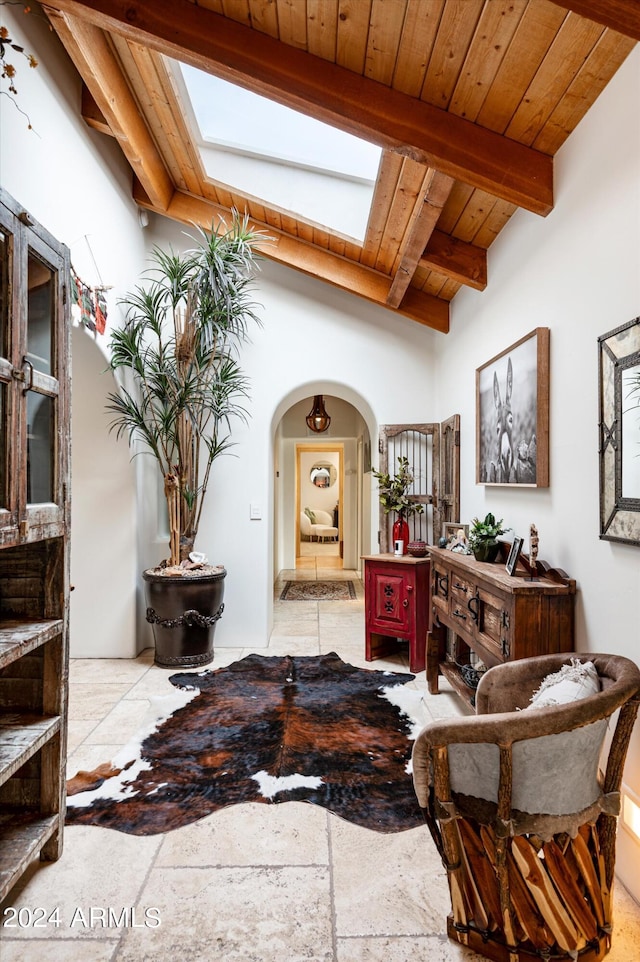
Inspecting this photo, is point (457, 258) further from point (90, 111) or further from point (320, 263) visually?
point (90, 111)

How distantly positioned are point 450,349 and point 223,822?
3.30 meters

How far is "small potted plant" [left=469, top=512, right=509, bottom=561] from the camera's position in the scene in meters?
2.63

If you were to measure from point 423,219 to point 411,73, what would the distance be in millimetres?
763

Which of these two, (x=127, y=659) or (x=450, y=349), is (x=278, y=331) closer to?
(x=450, y=349)

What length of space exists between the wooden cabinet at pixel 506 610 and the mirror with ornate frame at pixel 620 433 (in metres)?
0.35

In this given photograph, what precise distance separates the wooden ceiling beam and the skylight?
347 millimetres

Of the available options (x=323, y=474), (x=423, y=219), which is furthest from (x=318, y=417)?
(x=323, y=474)

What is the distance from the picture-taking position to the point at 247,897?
1.62 m

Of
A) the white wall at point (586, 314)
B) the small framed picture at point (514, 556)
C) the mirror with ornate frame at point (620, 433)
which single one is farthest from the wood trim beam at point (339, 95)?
the small framed picture at point (514, 556)

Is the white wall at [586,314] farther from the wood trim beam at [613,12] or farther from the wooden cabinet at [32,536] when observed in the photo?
the wooden cabinet at [32,536]

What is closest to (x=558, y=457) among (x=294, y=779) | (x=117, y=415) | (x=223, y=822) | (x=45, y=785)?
(x=294, y=779)

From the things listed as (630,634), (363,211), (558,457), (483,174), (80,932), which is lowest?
(80,932)

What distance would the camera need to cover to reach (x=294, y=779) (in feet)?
7.43

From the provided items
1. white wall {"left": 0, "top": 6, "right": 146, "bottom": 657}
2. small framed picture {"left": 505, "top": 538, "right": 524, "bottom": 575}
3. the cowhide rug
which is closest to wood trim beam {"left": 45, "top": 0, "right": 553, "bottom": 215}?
white wall {"left": 0, "top": 6, "right": 146, "bottom": 657}
